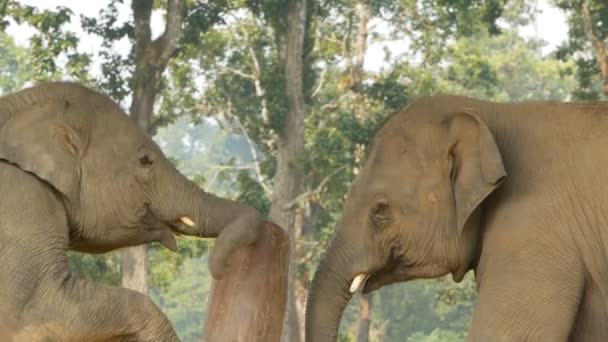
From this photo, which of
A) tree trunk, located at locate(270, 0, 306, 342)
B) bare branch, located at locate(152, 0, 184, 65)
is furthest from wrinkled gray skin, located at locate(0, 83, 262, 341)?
tree trunk, located at locate(270, 0, 306, 342)

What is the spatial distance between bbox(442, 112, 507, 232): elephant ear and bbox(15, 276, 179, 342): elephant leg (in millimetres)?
1616

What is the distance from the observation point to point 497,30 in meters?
24.6

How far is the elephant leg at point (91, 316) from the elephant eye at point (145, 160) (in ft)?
3.04

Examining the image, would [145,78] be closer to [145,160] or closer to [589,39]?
[589,39]

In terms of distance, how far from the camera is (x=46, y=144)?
860 centimetres

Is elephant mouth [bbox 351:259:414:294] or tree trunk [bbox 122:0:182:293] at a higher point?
tree trunk [bbox 122:0:182:293]

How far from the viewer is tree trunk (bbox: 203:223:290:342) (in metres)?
8.19

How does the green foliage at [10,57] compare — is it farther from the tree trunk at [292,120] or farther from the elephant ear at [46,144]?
the elephant ear at [46,144]

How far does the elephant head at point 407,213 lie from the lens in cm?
838

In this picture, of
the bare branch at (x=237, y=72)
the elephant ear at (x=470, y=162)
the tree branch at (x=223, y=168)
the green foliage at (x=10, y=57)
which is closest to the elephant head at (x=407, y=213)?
the elephant ear at (x=470, y=162)

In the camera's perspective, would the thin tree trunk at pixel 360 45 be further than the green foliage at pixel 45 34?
Yes

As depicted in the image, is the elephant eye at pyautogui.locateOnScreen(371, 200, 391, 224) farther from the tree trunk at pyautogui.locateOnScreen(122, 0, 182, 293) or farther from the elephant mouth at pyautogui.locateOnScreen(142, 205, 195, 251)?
the tree trunk at pyautogui.locateOnScreen(122, 0, 182, 293)

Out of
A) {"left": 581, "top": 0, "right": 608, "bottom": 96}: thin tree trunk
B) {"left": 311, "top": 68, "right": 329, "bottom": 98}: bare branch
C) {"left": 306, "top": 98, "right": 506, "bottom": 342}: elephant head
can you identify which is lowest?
{"left": 306, "top": 98, "right": 506, "bottom": 342}: elephant head

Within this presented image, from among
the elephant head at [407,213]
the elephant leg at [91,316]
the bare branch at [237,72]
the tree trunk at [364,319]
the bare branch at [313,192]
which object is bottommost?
the tree trunk at [364,319]
